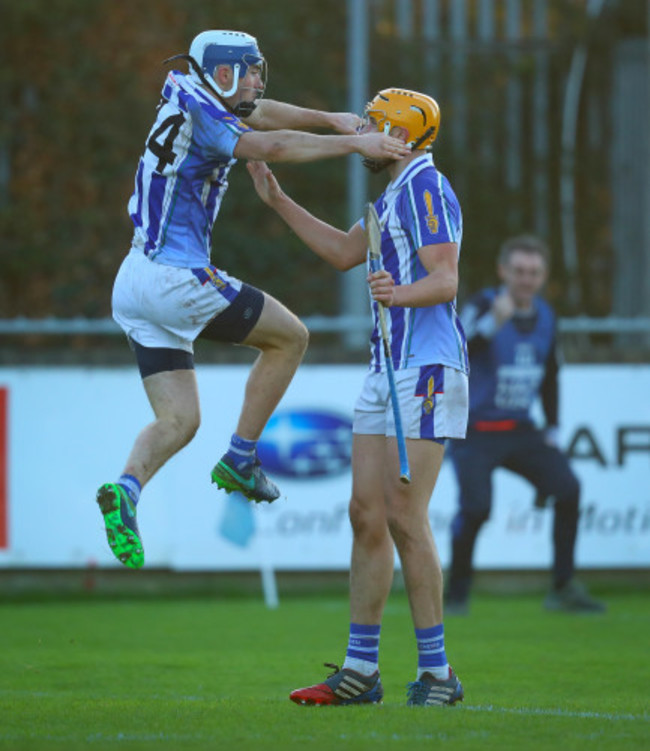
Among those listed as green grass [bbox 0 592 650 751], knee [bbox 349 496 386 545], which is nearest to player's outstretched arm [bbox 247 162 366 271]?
knee [bbox 349 496 386 545]

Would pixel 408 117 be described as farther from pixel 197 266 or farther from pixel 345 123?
pixel 197 266

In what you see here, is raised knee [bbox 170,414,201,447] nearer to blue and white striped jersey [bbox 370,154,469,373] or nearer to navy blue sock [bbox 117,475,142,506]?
navy blue sock [bbox 117,475,142,506]

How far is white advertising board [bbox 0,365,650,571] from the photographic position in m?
12.4

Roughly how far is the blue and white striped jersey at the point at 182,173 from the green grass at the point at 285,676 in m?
1.89

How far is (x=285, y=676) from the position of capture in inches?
325

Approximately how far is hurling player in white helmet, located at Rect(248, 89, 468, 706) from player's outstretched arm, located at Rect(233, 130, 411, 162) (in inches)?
2.6

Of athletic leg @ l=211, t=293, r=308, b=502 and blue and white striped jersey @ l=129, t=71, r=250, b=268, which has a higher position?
blue and white striped jersey @ l=129, t=71, r=250, b=268

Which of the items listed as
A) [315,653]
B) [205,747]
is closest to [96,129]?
[315,653]

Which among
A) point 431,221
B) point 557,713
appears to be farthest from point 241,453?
point 557,713

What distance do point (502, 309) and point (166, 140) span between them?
4.42m

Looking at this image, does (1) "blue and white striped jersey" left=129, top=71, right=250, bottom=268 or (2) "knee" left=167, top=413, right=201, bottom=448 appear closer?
(1) "blue and white striped jersey" left=129, top=71, right=250, bottom=268

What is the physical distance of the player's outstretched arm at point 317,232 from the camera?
7.35 metres

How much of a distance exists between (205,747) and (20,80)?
11172 mm

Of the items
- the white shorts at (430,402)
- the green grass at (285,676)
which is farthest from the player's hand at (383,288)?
the green grass at (285,676)
